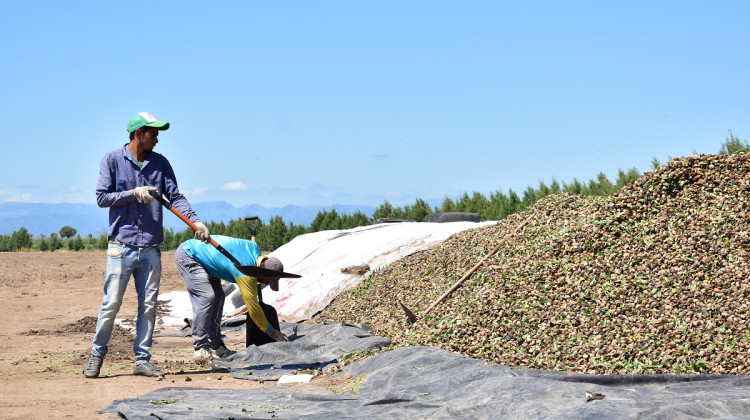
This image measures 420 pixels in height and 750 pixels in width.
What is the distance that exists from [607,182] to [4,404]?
33.2 ft

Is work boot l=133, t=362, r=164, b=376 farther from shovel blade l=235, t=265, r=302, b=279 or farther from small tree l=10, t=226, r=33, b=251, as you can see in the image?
small tree l=10, t=226, r=33, b=251

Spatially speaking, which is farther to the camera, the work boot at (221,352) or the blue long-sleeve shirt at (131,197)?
the work boot at (221,352)

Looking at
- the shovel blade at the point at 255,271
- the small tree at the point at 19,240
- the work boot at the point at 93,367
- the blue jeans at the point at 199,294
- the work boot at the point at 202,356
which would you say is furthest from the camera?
the small tree at the point at 19,240

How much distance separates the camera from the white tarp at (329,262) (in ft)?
28.6

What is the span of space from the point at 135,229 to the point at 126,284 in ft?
1.19

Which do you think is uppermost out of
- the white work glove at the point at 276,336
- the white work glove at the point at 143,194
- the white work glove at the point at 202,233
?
the white work glove at the point at 143,194

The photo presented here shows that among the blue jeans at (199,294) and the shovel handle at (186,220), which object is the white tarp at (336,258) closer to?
the blue jeans at (199,294)

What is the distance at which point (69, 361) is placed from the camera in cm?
596

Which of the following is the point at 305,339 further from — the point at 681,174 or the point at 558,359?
the point at 681,174

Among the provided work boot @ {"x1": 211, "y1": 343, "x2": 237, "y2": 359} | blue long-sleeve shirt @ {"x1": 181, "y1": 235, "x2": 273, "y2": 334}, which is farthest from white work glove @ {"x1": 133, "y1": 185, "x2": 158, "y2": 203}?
work boot @ {"x1": 211, "y1": 343, "x2": 237, "y2": 359}

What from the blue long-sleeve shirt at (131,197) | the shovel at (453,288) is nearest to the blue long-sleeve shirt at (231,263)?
the blue long-sleeve shirt at (131,197)

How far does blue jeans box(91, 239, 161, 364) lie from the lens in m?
5.03

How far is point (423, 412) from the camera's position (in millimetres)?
3951

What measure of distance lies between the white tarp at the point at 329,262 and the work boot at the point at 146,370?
317 cm
